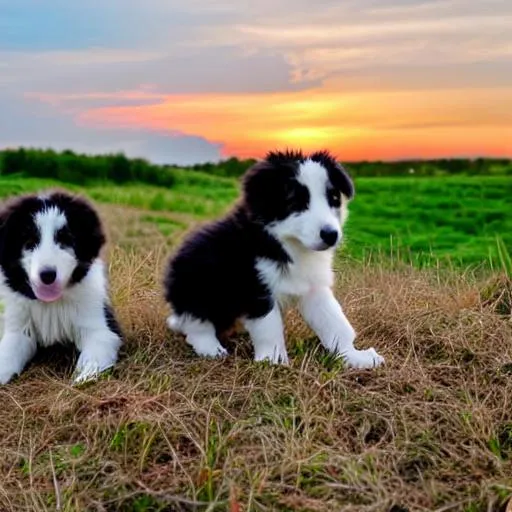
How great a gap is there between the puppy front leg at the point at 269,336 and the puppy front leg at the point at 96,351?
916mm

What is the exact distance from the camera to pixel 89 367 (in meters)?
5.79

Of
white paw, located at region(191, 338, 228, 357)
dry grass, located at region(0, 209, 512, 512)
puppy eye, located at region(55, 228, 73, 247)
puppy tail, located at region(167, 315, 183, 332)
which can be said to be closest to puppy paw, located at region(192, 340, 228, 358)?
white paw, located at region(191, 338, 228, 357)

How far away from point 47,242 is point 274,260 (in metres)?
1.32

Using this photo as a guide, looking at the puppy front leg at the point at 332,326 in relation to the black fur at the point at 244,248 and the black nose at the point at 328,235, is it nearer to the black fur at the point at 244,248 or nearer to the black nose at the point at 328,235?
the black fur at the point at 244,248

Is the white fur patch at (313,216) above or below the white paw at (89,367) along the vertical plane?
above

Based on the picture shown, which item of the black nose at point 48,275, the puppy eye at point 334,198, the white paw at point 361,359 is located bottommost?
the white paw at point 361,359

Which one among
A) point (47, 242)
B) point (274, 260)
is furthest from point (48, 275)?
point (274, 260)

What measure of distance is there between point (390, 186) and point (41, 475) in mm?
13429

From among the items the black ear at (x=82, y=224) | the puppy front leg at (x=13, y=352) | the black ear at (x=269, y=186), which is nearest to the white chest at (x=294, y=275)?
the black ear at (x=269, y=186)

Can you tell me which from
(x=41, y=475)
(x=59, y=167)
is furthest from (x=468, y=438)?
(x=59, y=167)

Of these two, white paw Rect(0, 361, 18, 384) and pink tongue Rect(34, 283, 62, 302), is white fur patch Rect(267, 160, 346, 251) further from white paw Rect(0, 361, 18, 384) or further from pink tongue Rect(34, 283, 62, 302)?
white paw Rect(0, 361, 18, 384)

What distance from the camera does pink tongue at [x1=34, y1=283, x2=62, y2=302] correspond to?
18.1ft

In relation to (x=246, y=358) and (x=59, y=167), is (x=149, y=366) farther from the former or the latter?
(x=59, y=167)

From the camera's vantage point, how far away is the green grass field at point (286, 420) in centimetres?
434
